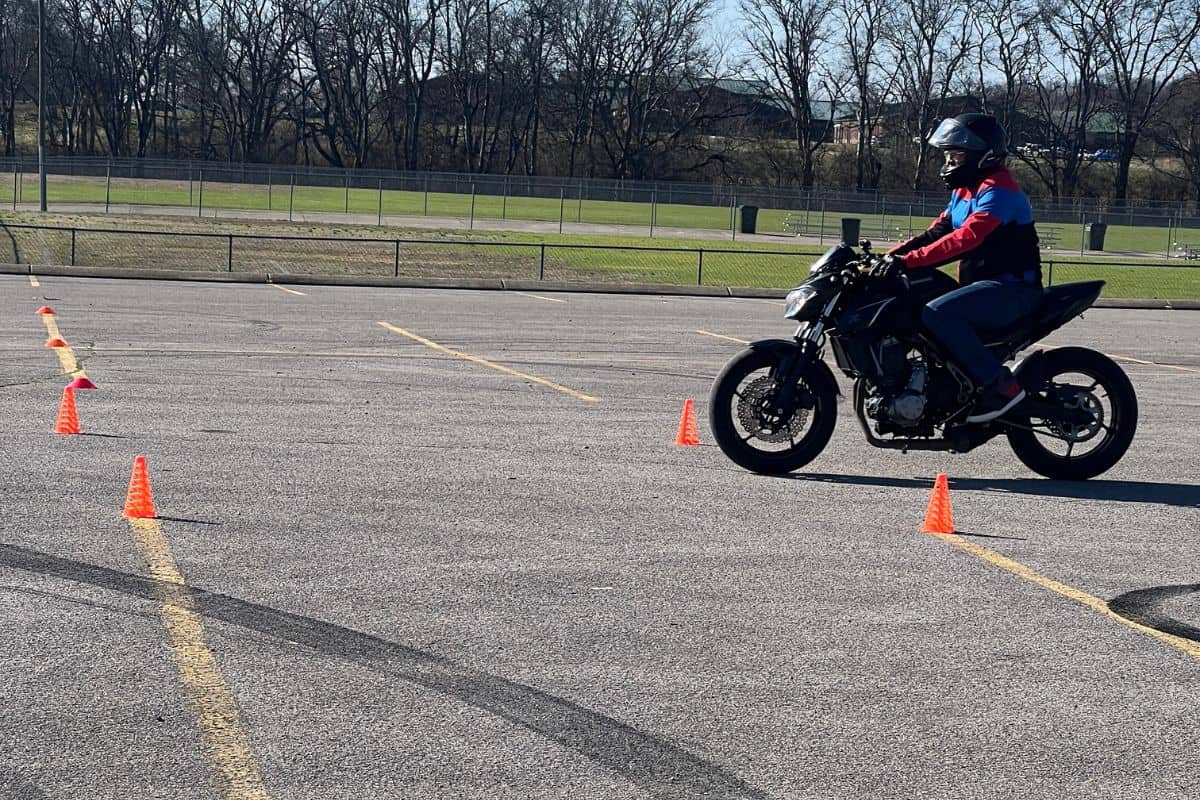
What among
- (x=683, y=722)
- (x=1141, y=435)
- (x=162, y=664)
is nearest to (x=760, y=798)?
(x=683, y=722)

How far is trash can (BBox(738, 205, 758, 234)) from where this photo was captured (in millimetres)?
59094

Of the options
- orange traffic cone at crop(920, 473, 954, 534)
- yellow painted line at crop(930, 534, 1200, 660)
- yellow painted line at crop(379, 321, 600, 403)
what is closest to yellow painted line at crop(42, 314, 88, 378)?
yellow painted line at crop(379, 321, 600, 403)

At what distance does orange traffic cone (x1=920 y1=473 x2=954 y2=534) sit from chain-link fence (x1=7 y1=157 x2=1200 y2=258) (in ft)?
160

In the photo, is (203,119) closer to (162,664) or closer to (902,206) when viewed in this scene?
(902,206)

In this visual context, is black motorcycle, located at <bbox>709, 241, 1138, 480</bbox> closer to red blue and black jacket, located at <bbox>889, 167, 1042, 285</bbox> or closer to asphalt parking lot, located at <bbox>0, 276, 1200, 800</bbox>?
red blue and black jacket, located at <bbox>889, 167, 1042, 285</bbox>

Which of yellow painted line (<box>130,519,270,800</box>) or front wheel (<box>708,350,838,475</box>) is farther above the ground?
front wheel (<box>708,350,838,475</box>)

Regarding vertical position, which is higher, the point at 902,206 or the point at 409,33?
the point at 409,33

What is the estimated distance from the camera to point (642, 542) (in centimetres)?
743

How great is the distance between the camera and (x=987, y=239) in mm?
9227

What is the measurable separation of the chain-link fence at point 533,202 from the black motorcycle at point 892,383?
47.3m

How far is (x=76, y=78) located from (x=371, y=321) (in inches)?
3450

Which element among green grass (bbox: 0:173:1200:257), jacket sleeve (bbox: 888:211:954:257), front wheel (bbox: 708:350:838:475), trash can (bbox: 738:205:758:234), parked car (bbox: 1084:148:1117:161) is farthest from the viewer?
parked car (bbox: 1084:148:1117:161)

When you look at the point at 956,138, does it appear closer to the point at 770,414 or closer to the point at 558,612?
the point at 770,414

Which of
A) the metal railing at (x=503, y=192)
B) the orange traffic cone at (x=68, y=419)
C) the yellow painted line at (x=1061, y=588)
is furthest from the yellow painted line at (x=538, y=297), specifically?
the metal railing at (x=503, y=192)
